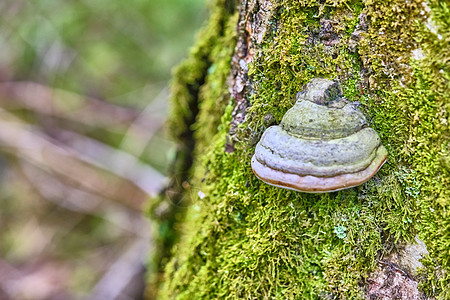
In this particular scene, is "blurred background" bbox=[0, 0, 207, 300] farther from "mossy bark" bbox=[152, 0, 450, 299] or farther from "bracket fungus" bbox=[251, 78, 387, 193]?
"bracket fungus" bbox=[251, 78, 387, 193]

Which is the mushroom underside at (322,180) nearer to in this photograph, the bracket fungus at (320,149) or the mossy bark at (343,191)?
the bracket fungus at (320,149)

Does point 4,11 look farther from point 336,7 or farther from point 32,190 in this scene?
point 336,7

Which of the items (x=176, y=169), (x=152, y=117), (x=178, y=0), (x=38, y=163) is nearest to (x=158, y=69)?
(x=152, y=117)

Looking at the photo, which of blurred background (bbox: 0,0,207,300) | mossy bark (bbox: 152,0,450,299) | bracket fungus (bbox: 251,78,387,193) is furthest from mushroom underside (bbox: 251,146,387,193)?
blurred background (bbox: 0,0,207,300)

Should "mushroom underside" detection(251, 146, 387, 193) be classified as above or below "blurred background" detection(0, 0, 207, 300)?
above

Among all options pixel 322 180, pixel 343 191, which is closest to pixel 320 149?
pixel 322 180

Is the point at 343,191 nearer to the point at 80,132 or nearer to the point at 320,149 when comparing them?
the point at 320,149
